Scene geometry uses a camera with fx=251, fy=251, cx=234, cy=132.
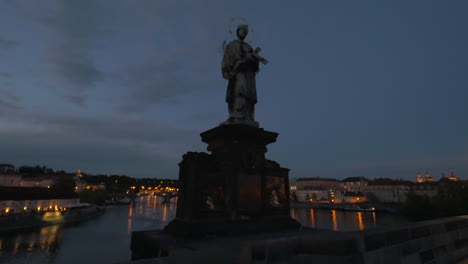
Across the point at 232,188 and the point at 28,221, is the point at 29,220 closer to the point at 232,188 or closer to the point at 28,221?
the point at 28,221

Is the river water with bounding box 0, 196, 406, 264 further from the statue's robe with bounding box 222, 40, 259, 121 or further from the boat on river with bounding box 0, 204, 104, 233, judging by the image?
the statue's robe with bounding box 222, 40, 259, 121

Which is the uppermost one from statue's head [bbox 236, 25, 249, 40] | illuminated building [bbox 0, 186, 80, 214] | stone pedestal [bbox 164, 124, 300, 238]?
statue's head [bbox 236, 25, 249, 40]

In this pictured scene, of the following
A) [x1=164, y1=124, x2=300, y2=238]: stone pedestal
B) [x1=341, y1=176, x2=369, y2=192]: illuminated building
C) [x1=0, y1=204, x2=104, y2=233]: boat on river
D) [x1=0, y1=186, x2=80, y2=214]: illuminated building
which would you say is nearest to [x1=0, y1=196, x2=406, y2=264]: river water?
[x1=0, y1=204, x2=104, y2=233]: boat on river

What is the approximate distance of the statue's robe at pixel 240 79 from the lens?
9258 millimetres

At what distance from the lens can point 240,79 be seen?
9.38 meters

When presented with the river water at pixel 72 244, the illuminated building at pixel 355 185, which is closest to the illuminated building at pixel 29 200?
the river water at pixel 72 244

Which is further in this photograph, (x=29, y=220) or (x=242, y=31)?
(x=29, y=220)

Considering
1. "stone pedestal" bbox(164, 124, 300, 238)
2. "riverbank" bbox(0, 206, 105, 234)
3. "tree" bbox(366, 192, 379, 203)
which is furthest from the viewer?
"tree" bbox(366, 192, 379, 203)

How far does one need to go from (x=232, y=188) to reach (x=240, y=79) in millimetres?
4024

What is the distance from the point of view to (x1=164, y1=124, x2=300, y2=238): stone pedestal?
23.9 ft

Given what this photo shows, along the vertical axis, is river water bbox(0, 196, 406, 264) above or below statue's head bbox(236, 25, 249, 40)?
below

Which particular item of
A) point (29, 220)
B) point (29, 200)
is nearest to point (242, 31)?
point (29, 220)

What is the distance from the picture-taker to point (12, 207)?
140ft

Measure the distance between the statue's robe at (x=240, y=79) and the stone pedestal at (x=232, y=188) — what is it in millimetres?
972
